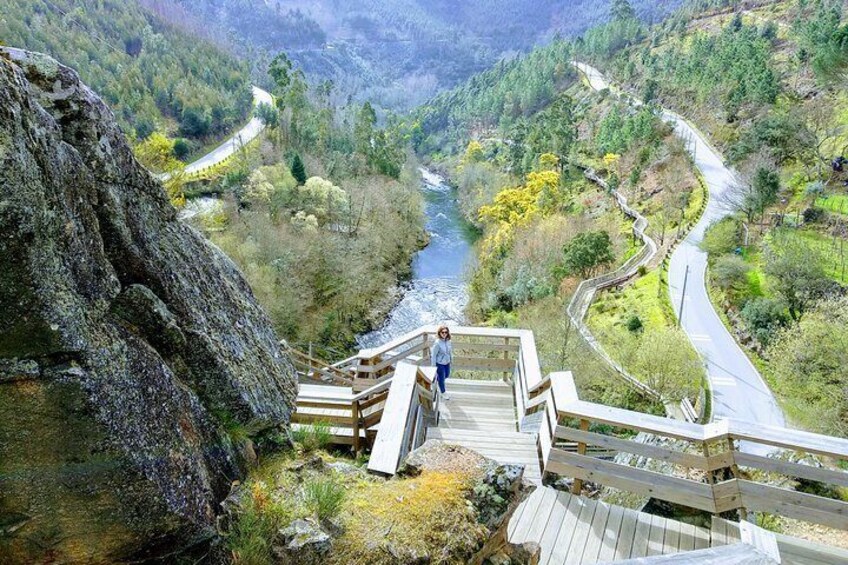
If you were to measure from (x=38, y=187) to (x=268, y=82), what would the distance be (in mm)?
111323

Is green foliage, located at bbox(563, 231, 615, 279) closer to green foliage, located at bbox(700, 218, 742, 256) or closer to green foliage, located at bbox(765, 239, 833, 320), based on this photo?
green foliage, located at bbox(700, 218, 742, 256)

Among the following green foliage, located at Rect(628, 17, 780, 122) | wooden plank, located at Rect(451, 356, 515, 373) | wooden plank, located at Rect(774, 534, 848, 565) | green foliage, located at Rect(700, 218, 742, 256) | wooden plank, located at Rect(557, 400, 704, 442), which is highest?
green foliage, located at Rect(628, 17, 780, 122)

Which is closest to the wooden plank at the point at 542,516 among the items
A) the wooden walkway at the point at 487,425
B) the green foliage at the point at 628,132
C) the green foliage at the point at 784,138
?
the wooden walkway at the point at 487,425

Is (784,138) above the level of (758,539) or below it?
below

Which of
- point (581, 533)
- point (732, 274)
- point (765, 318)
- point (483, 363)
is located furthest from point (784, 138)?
point (581, 533)

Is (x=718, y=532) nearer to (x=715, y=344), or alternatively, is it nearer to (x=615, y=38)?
(x=715, y=344)

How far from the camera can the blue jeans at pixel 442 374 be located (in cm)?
824

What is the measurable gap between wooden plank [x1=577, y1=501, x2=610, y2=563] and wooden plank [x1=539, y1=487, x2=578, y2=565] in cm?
26

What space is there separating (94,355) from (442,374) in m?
5.77

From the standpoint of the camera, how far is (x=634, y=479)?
5434 mm

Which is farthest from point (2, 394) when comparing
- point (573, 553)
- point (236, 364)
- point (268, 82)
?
point (268, 82)

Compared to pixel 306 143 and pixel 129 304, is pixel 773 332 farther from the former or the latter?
pixel 306 143

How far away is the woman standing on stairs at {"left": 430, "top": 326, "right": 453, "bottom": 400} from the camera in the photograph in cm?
824

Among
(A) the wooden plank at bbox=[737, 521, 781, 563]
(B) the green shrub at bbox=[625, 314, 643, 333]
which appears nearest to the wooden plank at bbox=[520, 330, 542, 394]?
(A) the wooden plank at bbox=[737, 521, 781, 563]
